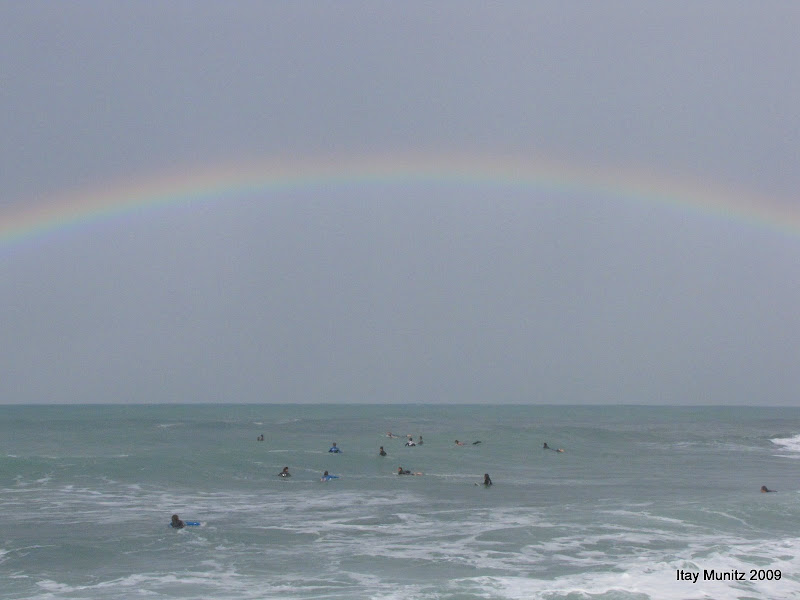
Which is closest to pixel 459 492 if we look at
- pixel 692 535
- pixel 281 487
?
pixel 281 487

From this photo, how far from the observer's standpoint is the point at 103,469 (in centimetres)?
6525

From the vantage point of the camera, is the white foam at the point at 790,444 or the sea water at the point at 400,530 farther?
the white foam at the point at 790,444

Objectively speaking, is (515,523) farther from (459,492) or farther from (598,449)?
(598,449)

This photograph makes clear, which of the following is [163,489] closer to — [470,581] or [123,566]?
[123,566]

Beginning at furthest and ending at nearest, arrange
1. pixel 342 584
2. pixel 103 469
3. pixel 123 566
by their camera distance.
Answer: pixel 103 469 → pixel 123 566 → pixel 342 584

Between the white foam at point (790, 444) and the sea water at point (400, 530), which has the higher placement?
the white foam at point (790, 444)

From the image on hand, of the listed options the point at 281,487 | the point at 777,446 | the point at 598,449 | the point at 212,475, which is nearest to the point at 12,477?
the point at 212,475

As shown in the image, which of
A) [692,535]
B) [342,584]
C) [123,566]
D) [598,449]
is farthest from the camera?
[598,449]

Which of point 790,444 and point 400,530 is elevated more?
point 790,444

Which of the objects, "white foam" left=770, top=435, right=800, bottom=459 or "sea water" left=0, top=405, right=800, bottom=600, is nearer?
"sea water" left=0, top=405, right=800, bottom=600

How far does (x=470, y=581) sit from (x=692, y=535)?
1176 cm

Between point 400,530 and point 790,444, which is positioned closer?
point 400,530

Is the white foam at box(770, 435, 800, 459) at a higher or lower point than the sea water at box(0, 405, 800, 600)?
higher

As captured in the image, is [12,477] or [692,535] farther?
[12,477]
